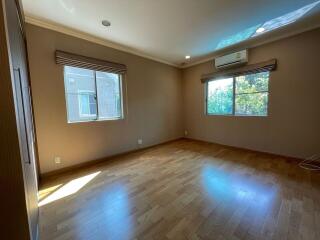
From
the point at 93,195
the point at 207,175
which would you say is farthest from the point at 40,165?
the point at 207,175

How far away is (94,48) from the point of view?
306 centimetres

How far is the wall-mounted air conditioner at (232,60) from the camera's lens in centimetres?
352

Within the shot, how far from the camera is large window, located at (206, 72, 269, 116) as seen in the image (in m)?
3.50

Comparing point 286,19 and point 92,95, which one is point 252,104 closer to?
point 286,19

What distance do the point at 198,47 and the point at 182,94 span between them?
6.34ft

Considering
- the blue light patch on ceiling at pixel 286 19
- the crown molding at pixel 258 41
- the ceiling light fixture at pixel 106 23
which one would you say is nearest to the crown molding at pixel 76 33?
the ceiling light fixture at pixel 106 23

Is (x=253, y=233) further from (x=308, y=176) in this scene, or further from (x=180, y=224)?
(x=308, y=176)

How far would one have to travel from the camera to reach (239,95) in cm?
390

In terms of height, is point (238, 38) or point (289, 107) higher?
point (238, 38)

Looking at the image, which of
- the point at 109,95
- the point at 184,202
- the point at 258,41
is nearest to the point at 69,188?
the point at 184,202

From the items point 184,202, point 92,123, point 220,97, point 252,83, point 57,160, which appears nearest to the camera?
point 184,202

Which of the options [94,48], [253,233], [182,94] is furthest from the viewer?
[182,94]

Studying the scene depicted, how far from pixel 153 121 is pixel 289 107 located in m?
3.23

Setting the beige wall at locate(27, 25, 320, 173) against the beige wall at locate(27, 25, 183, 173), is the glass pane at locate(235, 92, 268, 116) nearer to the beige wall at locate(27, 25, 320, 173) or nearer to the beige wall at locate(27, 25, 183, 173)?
the beige wall at locate(27, 25, 320, 173)
